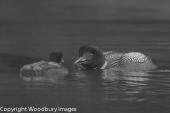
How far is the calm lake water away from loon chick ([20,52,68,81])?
187 mm

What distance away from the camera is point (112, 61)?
23.6 m

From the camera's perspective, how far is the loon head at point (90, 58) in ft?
75.6

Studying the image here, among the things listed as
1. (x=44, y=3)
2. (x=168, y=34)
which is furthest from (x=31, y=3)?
(x=168, y=34)

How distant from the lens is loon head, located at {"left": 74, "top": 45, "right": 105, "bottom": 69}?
23.1 meters

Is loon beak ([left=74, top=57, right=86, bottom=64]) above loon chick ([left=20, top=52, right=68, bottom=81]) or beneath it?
above

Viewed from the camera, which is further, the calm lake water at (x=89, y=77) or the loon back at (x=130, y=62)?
the loon back at (x=130, y=62)

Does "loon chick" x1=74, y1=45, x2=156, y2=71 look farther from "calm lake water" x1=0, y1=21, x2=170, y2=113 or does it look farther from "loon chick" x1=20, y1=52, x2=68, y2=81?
"loon chick" x1=20, y1=52, x2=68, y2=81

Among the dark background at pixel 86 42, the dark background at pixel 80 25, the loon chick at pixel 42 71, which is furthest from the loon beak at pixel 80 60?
the dark background at pixel 80 25

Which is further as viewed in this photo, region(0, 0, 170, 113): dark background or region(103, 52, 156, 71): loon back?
region(103, 52, 156, 71): loon back

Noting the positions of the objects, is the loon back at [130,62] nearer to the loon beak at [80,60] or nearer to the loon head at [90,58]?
the loon head at [90,58]

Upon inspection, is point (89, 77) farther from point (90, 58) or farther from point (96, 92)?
point (96, 92)

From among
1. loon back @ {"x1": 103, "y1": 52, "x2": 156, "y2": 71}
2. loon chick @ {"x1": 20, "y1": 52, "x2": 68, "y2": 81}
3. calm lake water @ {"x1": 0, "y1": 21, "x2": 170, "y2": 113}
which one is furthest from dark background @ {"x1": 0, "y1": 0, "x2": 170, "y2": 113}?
loon back @ {"x1": 103, "y1": 52, "x2": 156, "y2": 71}

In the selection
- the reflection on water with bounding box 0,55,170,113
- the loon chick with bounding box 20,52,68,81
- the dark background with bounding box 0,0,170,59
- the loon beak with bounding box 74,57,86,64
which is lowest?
the reflection on water with bounding box 0,55,170,113

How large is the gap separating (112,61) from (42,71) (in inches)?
114
